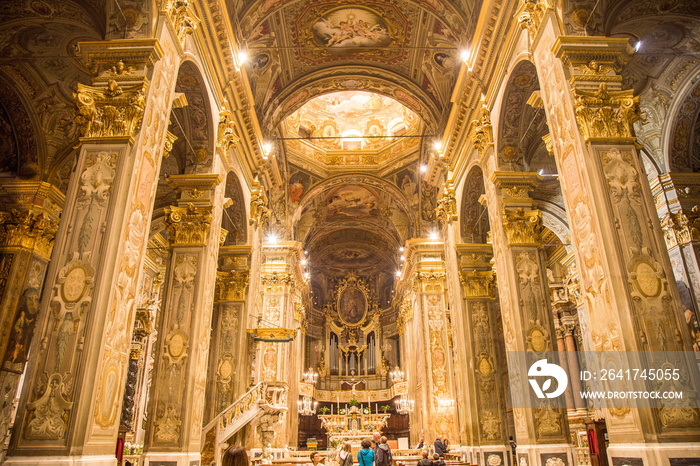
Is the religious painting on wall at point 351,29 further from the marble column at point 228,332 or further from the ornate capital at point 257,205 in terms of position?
the marble column at point 228,332

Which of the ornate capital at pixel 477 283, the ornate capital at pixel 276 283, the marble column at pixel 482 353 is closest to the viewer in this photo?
the marble column at pixel 482 353

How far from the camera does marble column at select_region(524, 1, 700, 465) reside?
4770mm

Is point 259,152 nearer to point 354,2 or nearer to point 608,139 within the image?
point 354,2

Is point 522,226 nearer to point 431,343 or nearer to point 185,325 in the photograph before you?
point 185,325

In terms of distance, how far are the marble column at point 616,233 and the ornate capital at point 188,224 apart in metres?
6.33

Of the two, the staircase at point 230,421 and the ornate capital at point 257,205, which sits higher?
the ornate capital at point 257,205

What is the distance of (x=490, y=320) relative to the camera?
11.7 m

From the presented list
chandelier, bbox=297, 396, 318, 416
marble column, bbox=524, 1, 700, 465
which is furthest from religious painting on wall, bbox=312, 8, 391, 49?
chandelier, bbox=297, 396, 318, 416

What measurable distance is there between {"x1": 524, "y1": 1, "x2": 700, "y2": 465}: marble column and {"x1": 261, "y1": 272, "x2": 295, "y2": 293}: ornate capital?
15.3 metres

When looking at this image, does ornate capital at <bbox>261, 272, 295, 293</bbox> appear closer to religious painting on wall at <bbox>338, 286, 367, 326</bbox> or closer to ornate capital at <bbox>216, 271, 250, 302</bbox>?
ornate capital at <bbox>216, 271, 250, 302</bbox>

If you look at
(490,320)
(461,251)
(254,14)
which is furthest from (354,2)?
(490,320)

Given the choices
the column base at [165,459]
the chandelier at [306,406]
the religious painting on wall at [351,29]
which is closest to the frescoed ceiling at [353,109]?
the religious painting on wall at [351,29]

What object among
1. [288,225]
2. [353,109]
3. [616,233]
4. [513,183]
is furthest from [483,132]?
[353,109]

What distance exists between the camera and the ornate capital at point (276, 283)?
2052 cm
